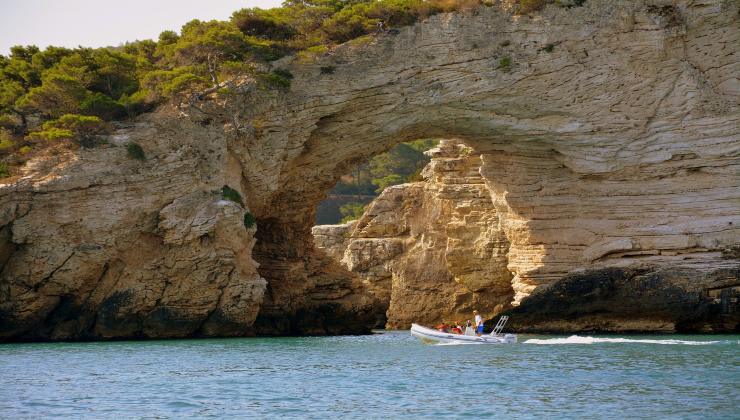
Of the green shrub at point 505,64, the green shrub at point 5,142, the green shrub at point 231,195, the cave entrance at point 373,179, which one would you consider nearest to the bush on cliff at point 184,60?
the green shrub at point 5,142

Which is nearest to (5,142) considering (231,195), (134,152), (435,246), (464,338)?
(134,152)

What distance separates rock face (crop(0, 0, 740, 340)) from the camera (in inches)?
1367

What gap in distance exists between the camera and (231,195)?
3578 centimetres

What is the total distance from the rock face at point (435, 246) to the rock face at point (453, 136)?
4.84 metres

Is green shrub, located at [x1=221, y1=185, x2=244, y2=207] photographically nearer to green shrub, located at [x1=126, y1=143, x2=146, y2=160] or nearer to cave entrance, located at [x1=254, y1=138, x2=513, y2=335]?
green shrub, located at [x1=126, y1=143, x2=146, y2=160]

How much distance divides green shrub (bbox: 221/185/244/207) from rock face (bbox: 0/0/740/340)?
0.39 metres

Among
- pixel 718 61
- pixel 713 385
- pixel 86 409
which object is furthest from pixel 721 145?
pixel 86 409

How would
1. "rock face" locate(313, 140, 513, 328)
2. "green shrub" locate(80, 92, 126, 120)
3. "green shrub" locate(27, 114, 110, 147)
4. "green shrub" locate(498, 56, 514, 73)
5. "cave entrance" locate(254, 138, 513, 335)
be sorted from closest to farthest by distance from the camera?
"green shrub" locate(27, 114, 110, 147) → "green shrub" locate(80, 92, 126, 120) → "green shrub" locate(498, 56, 514, 73) → "cave entrance" locate(254, 138, 513, 335) → "rock face" locate(313, 140, 513, 328)

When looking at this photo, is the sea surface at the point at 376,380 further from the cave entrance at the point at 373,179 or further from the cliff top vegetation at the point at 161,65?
the cave entrance at the point at 373,179

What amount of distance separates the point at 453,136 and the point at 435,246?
8.56m

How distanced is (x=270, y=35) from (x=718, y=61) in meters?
15.3

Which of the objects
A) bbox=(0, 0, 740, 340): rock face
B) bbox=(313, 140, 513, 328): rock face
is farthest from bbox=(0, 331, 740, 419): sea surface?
bbox=(313, 140, 513, 328): rock face

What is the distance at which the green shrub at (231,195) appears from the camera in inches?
1400

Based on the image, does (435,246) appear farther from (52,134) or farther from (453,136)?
(52,134)
